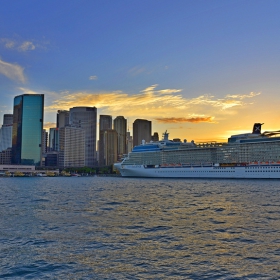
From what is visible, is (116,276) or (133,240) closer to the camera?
(116,276)

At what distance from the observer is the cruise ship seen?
110 m

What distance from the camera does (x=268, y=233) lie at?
2261 centimetres

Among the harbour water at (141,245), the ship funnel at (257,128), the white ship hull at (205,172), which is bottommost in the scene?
the harbour water at (141,245)

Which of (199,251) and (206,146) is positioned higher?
(206,146)

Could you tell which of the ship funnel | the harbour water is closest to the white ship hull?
the ship funnel

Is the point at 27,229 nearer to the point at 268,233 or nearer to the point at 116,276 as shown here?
the point at 116,276

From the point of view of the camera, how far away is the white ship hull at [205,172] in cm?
10569

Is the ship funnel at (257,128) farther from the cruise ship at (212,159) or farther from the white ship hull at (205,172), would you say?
the white ship hull at (205,172)

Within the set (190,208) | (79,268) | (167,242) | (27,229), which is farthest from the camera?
(190,208)

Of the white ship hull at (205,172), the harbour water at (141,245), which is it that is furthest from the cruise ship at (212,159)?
the harbour water at (141,245)

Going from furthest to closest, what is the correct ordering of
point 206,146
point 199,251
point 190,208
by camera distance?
point 206,146 → point 190,208 → point 199,251

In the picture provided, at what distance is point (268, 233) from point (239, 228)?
250 centimetres

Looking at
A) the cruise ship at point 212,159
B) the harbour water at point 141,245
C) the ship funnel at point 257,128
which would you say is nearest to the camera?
the harbour water at point 141,245

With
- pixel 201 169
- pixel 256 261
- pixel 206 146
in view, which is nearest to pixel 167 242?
pixel 256 261
